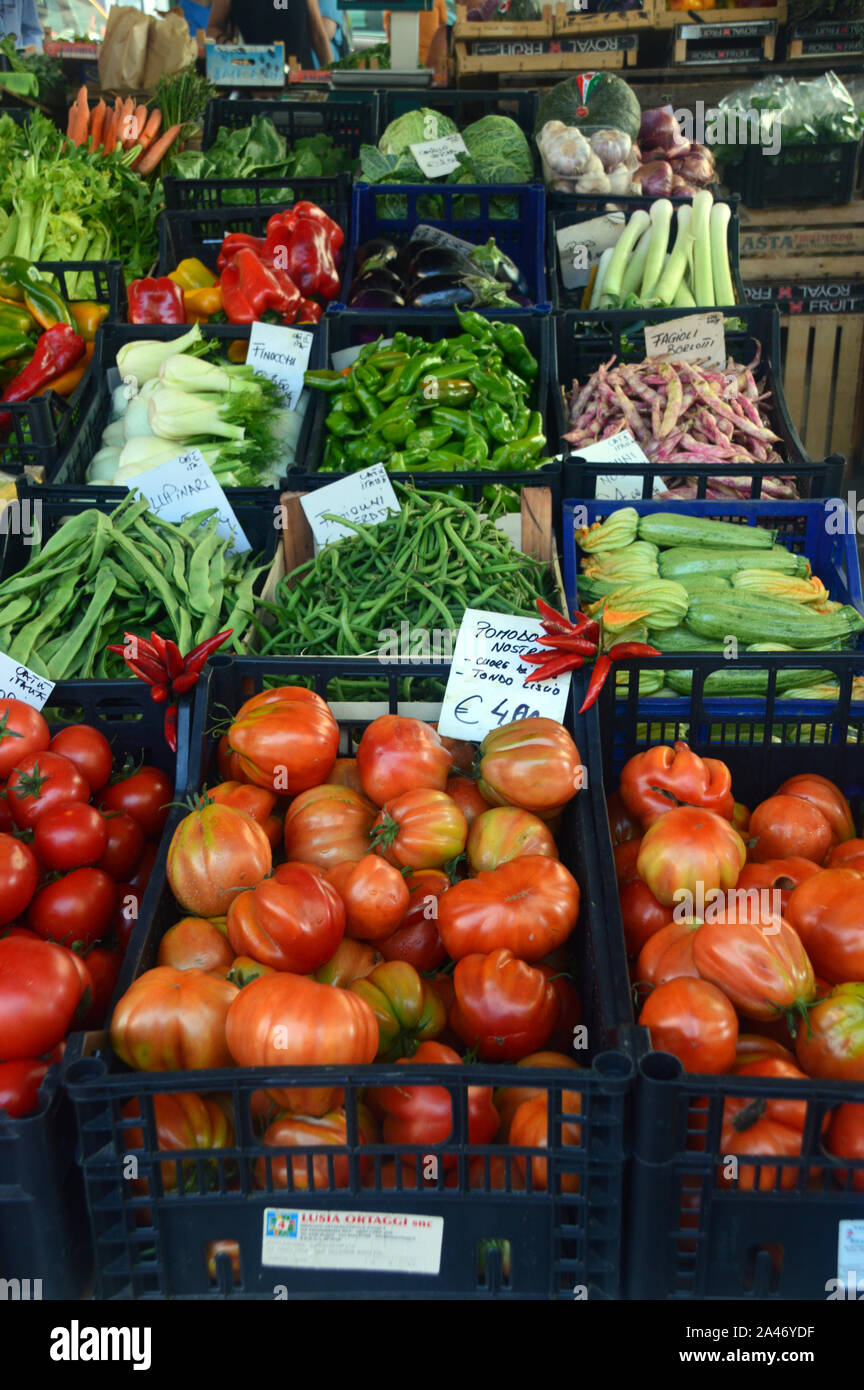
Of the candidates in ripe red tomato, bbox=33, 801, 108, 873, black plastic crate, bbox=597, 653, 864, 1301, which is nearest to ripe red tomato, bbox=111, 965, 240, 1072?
ripe red tomato, bbox=33, 801, 108, 873

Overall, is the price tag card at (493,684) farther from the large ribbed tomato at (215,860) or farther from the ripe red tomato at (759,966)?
the ripe red tomato at (759,966)

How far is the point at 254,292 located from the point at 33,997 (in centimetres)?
320

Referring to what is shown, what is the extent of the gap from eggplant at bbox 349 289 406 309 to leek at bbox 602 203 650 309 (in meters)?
0.86

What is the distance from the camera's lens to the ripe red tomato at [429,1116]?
1463 mm

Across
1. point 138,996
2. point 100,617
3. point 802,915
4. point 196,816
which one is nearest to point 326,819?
point 196,816

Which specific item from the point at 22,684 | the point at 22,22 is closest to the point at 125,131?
the point at 22,22

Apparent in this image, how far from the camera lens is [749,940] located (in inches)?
61.5

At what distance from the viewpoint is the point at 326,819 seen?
1.92 m

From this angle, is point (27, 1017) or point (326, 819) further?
point (326, 819)

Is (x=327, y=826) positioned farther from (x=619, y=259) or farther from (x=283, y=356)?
(x=619, y=259)

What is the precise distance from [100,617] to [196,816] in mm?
958

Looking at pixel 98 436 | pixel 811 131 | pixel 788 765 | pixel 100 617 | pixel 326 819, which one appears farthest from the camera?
pixel 811 131
